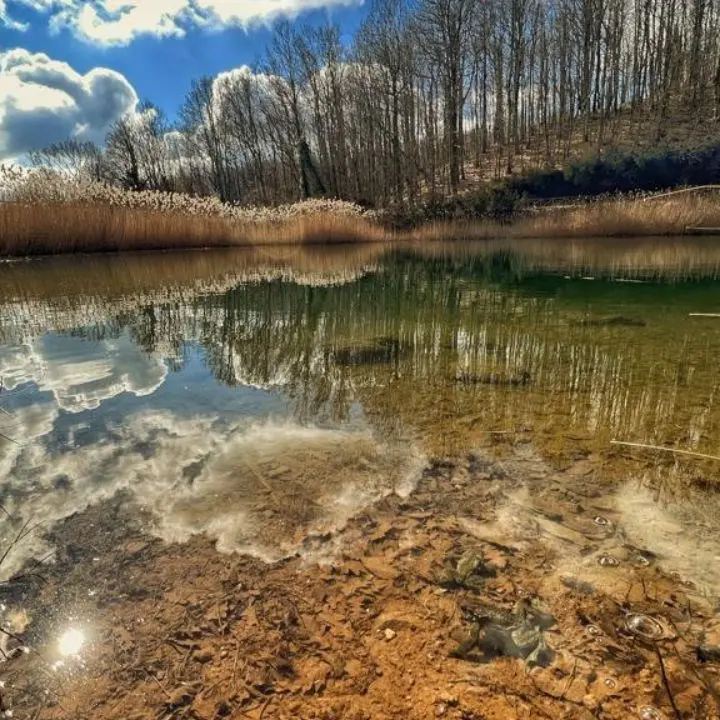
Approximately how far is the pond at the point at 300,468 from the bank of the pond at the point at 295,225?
7.34 metres

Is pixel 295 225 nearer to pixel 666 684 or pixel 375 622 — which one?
pixel 375 622

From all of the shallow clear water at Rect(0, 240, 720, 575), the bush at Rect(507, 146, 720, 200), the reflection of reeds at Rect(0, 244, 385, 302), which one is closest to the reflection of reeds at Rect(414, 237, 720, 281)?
the shallow clear water at Rect(0, 240, 720, 575)

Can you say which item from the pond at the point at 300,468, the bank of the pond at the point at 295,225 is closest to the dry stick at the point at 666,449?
the pond at the point at 300,468

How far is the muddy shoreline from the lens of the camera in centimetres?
87

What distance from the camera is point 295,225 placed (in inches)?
521

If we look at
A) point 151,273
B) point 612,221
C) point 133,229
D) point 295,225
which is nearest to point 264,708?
point 151,273

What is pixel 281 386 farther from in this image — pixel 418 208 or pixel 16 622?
pixel 418 208

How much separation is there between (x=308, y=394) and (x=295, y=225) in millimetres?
11653

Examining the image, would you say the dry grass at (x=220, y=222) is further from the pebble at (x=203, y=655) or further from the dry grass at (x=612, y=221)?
the pebble at (x=203, y=655)

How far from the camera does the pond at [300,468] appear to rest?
101cm

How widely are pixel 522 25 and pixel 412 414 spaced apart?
85.6ft

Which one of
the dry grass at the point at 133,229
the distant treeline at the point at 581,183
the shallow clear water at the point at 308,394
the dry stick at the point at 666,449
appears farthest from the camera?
the distant treeline at the point at 581,183

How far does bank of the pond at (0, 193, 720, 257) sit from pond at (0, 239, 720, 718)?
7341 mm

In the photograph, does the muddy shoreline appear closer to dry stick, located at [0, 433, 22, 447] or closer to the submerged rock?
the submerged rock
